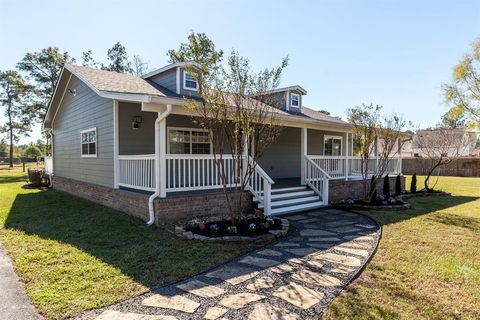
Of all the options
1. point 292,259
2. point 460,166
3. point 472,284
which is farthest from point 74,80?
point 460,166

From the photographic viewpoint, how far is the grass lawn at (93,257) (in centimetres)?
358

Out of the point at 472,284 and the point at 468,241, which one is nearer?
the point at 472,284

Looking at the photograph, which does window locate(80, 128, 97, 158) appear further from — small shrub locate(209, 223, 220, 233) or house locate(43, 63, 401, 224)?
small shrub locate(209, 223, 220, 233)

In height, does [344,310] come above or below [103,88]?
below

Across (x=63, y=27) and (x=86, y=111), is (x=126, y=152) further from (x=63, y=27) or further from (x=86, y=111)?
(x=63, y=27)

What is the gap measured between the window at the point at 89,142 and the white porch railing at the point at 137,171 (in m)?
2.35

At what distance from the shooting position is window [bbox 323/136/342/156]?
1528 centimetres

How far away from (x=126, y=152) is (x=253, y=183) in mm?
3956

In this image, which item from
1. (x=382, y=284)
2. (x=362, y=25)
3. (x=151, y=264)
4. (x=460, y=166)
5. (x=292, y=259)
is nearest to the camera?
(x=382, y=284)

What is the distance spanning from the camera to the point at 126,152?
9117 millimetres

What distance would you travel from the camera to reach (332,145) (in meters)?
15.6

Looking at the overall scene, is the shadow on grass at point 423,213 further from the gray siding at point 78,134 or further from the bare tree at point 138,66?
the bare tree at point 138,66

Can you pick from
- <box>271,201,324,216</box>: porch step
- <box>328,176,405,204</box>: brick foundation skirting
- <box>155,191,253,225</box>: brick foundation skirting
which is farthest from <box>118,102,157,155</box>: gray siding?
<box>328,176,405,204</box>: brick foundation skirting

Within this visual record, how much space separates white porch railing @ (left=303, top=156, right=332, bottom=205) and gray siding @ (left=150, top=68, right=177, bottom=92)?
5275mm
